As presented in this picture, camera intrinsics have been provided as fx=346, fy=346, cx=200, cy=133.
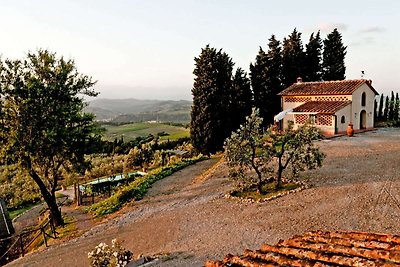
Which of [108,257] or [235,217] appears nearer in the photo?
[108,257]

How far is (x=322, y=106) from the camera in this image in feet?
101

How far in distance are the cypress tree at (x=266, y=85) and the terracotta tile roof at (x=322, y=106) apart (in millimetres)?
4589

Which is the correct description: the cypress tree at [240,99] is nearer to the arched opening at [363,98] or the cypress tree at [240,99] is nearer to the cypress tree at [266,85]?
the cypress tree at [266,85]

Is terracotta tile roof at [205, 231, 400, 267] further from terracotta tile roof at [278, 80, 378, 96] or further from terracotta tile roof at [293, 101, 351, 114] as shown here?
terracotta tile roof at [278, 80, 378, 96]

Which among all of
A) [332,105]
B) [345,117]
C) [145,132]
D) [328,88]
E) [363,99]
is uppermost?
[328,88]

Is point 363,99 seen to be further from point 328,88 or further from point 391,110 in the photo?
point 391,110

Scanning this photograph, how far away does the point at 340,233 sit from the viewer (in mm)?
5480

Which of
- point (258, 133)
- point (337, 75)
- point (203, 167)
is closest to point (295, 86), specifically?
point (337, 75)

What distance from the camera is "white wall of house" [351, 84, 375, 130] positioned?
3108cm

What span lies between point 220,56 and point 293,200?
21.2m

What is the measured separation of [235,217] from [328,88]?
23045mm

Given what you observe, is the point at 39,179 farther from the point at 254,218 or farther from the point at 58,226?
the point at 254,218

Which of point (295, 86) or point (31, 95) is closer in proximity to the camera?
point (31, 95)

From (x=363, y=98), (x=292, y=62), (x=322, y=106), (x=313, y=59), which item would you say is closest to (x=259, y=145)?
(x=322, y=106)
